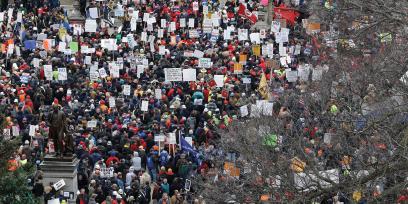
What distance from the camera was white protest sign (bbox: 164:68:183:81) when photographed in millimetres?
45906

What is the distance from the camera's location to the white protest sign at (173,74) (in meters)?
45.9

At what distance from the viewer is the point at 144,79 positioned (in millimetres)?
46969

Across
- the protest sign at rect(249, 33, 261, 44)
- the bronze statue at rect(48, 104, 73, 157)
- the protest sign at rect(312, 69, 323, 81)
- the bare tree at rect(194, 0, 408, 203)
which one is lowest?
the protest sign at rect(249, 33, 261, 44)

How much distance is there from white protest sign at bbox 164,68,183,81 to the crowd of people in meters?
0.03

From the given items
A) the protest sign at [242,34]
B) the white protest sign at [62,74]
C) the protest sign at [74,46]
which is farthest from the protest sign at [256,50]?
the white protest sign at [62,74]

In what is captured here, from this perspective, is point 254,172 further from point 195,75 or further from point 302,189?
point 195,75

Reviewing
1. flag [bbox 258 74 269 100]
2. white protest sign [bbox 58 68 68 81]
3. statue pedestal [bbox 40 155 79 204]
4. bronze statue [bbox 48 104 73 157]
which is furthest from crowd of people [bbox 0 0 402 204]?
bronze statue [bbox 48 104 73 157]

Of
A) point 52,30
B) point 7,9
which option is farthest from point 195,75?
point 7,9

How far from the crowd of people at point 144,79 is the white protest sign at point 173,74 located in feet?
0.10

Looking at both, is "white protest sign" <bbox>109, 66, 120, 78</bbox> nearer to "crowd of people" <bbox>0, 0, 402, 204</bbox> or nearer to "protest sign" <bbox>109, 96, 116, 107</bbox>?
"crowd of people" <bbox>0, 0, 402, 204</bbox>

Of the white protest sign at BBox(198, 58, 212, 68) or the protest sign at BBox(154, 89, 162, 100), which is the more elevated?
the white protest sign at BBox(198, 58, 212, 68)

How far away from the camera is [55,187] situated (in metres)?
35.8

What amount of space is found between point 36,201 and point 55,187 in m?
8.39

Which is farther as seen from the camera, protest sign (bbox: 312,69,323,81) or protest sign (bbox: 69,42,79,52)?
protest sign (bbox: 69,42,79,52)
